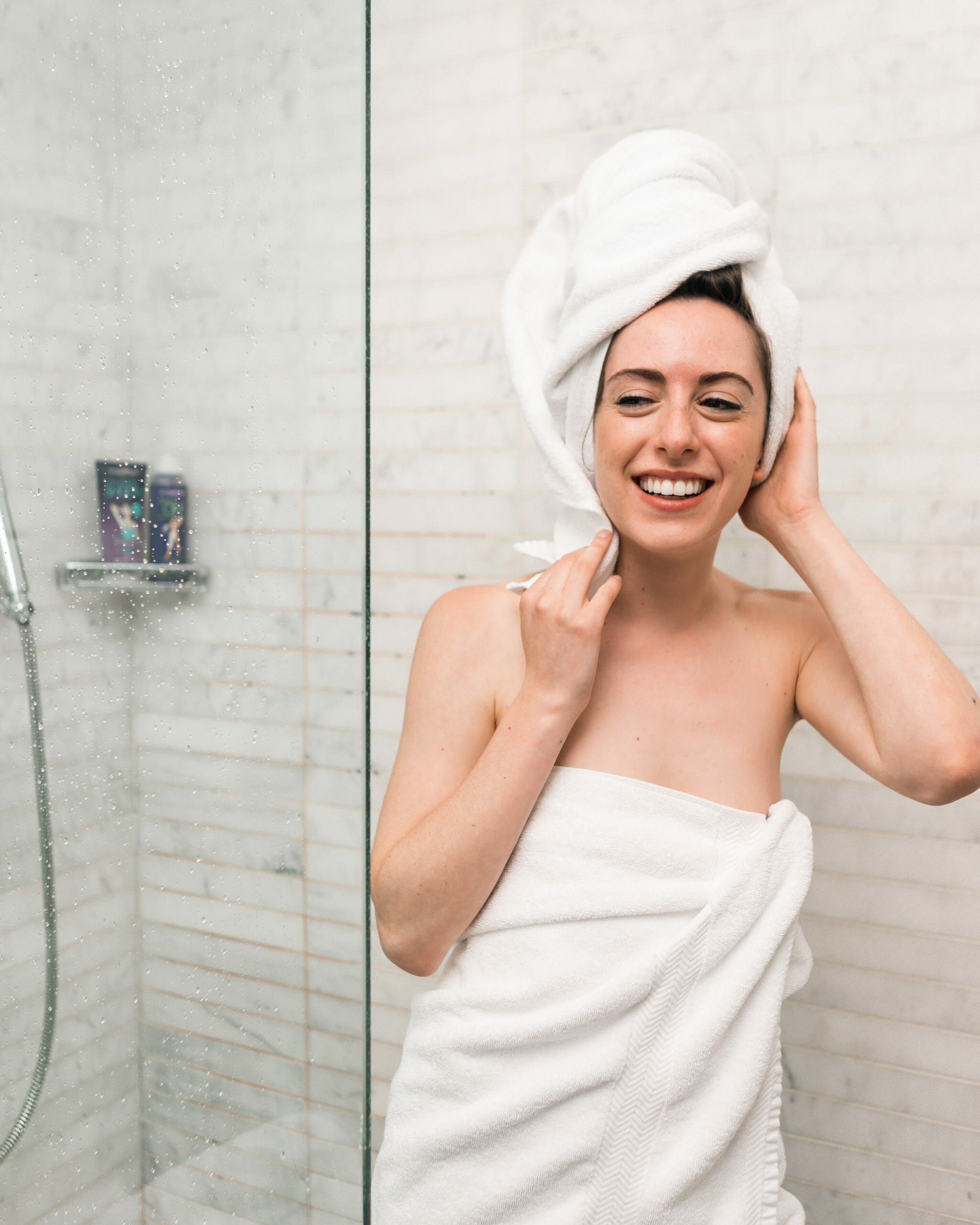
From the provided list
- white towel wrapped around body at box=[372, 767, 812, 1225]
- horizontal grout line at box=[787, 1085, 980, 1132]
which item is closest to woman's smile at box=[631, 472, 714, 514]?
white towel wrapped around body at box=[372, 767, 812, 1225]

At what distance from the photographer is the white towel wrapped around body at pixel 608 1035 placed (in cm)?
92

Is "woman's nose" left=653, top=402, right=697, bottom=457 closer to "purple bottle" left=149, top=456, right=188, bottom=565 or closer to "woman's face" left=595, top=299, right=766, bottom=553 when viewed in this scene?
"woman's face" left=595, top=299, right=766, bottom=553

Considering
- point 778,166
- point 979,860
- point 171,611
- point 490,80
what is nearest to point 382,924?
point 171,611

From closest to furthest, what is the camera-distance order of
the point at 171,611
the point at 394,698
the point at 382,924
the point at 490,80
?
the point at 171,611 < the point at 382,924 < the point at 490,80 < the point at 394,698

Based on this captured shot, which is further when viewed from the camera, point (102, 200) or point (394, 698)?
point (394, 698)

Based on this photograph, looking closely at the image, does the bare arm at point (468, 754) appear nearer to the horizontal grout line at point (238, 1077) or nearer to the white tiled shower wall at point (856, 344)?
the horizontal grout line at point (238, 1077)

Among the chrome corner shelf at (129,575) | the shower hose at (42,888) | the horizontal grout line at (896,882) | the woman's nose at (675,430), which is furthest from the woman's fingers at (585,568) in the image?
the horizontal grout line at (896,882)

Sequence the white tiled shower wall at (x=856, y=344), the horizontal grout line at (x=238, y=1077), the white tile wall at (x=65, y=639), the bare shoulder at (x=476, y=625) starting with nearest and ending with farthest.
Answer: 1. the white tile wall at (x=65, y=639)
2. the horizontal grout line at (x=238, y=1077)
3. the bare shoulder at (x=476, y=625)
4. the white tiled shower wall at (x=856, y=344)

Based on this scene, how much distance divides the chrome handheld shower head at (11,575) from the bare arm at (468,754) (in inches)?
15.7

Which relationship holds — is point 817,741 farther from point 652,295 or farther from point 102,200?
point 102,200

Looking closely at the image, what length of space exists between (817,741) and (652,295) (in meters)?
0.77

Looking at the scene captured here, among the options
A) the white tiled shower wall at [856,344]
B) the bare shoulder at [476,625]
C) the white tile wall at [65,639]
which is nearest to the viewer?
the white tile wall at [65,639]

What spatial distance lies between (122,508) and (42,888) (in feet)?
1.01

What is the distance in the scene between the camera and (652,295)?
3.04 ft
